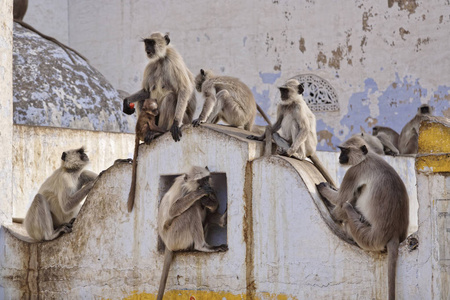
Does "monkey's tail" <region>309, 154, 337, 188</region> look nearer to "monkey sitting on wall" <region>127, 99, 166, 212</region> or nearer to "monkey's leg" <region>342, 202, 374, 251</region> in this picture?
"monkey's leg" <region>342, 202, 374, 251</region>

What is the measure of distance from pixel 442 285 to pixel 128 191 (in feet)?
7.22

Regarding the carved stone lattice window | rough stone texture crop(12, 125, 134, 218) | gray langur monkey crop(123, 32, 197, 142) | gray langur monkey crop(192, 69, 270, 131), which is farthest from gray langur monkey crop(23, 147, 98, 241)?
the carved stone lattice window

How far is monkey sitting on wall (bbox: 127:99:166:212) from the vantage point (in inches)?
211

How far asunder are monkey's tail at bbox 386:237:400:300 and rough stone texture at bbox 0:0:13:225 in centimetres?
291

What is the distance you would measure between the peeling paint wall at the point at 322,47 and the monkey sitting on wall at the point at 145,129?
622 centimetres

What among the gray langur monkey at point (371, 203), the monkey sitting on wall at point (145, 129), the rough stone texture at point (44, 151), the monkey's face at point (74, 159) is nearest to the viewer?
the gray langur monkey at point (371, 203)

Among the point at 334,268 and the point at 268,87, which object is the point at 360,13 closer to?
the point at 268,87

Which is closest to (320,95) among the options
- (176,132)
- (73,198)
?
(73,198)

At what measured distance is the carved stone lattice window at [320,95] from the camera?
11.6m

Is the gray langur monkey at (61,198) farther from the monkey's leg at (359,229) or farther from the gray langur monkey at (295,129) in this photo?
the monkey's leg at (359,229)

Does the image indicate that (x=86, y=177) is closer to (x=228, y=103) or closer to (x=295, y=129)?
(x=228, y=103)

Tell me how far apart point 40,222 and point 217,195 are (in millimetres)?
1360

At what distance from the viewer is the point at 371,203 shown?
14.9 ft

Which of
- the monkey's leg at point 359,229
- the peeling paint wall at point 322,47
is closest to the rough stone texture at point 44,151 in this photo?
the monkey's leg at point 359,229
